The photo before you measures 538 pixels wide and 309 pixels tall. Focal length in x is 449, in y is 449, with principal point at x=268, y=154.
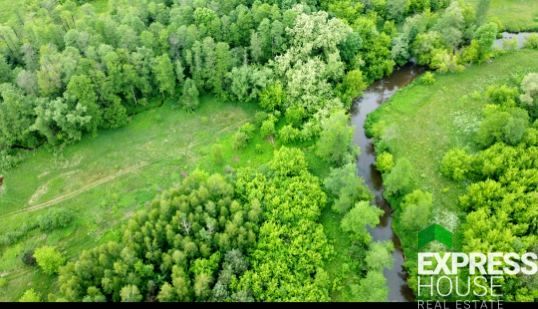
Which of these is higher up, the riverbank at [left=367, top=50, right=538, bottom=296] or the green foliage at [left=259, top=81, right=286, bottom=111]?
the green foliage at [left=259, top=81, right=286, bottom=111]

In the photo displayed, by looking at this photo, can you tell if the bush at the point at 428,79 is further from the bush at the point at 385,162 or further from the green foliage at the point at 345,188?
the green foliage at the point at 345,188

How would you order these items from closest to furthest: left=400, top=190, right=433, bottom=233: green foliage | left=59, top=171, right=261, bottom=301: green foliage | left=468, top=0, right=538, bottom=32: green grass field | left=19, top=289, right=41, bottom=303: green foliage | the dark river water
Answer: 1. left=59, top=171, right=261, bottom=301: green foliage
2. left=19, top=289, right=41, bottom=303: green foliage
3. the dark river water
4. left=400, top=190, right=433, bottom=233: green foliage
5. left=468, top=0, right=538, bottom=32: green grass field

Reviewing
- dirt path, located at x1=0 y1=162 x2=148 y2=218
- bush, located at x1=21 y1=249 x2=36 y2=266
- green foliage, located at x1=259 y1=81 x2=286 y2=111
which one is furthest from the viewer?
green foliage, located at x1=259 y1=81 x2=286 y2=111

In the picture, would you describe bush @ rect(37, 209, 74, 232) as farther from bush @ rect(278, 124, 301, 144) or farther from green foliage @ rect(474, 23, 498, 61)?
green foliage @ rect(474, 23, 498, 61)

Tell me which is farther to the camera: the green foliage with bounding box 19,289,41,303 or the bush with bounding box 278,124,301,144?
the bush with bounding box 278,124,301,144

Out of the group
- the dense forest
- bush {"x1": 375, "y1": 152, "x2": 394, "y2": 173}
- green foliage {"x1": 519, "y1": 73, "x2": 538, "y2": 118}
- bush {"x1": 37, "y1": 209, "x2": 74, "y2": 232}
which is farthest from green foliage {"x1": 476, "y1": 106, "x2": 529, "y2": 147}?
bush {"x1": 37, "y1": 209, "x2": 74, "y2": 232}

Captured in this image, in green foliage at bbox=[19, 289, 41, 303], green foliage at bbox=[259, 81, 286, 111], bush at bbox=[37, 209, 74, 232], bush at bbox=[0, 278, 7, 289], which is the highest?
green foliage at bbox=[259, 81, 286, 111]
